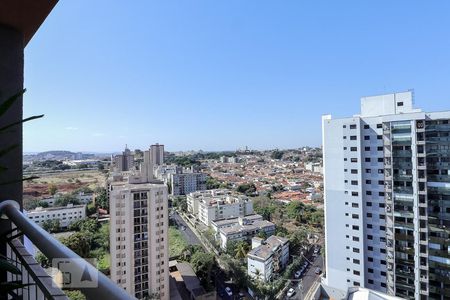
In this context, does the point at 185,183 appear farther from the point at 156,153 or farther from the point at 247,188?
the point at 247,188

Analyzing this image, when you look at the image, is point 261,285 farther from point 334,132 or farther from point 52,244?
point 52,244

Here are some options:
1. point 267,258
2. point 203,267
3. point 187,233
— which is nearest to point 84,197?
point 187,233

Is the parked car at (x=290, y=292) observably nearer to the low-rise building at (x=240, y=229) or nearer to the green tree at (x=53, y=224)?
the low-rise building at (x=240, y=229)

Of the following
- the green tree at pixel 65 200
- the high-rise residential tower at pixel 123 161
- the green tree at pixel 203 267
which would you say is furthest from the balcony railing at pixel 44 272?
the high-rise residential tower at pixel 123 161

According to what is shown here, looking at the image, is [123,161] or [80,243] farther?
[123,161]

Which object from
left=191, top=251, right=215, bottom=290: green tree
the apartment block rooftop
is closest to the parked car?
the apartment block rooftop

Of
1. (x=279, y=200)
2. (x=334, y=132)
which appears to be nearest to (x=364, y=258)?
(x=334, y=132)

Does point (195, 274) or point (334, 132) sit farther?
point (195, 274)
